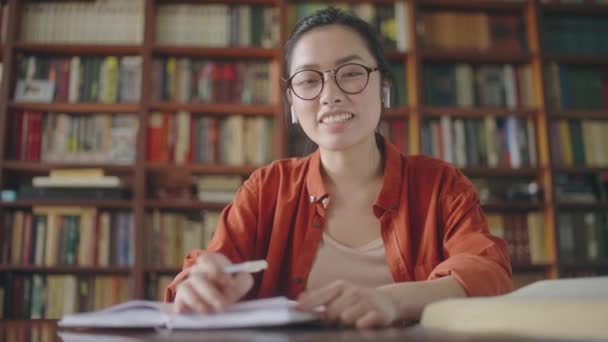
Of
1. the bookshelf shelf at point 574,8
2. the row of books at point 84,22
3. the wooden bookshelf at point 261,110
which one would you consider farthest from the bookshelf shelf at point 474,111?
the row of books at point 84,22

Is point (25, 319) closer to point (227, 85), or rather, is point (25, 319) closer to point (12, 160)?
point (12, 160)

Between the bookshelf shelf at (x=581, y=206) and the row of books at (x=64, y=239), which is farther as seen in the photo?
the bookshelf shelf at (x=581, y=206)

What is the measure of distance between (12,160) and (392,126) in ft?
6.18

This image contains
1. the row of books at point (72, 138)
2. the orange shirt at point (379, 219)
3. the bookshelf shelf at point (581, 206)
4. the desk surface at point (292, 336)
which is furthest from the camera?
the bookshelf shelf at point (581, 206)

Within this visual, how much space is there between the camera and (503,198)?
2625mm

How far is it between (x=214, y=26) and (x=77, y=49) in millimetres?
Answer: 694

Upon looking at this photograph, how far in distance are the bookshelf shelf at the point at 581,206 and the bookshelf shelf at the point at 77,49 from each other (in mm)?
2282

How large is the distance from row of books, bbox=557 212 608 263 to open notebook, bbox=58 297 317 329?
2361mm

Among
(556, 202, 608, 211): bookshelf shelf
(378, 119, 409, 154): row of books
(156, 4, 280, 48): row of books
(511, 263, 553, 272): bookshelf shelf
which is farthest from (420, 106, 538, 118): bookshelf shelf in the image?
(156, 4, 280, 48): row of books

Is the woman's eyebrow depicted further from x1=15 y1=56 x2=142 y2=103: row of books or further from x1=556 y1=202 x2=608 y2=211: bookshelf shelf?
x1=556 y1=202 x2=608 y2=211: bookshelf shelf

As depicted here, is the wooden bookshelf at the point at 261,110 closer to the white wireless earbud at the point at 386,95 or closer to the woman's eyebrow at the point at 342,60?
the white wireless earbud at the point at 386,95

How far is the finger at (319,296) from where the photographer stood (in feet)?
1.98

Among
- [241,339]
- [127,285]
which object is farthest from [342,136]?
[127,285]

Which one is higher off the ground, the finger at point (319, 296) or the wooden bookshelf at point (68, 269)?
the finger at point (319, 296)
